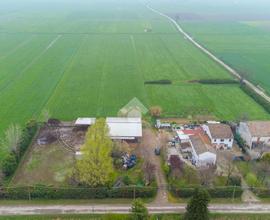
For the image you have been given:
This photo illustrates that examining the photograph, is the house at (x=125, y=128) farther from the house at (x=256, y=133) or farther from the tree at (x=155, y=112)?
the house at (x=256, y=133)

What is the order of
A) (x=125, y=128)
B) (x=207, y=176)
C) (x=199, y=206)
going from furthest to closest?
(x=125, y=128)
(x=207, y=176)
(x=199, y=206)

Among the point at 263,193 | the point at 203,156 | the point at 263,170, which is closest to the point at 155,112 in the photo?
the point at 203,156

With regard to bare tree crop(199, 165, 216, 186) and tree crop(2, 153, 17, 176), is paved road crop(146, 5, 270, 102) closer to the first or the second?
bare tree crop(199, 165, 216, 186)

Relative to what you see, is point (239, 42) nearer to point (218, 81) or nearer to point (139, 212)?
point (218, 81)

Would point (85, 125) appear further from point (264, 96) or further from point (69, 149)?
point (264, 96)

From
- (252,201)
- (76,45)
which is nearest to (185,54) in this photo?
(76,45)

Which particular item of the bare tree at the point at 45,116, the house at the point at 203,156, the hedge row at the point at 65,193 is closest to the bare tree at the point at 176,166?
the house at the point at 203,156

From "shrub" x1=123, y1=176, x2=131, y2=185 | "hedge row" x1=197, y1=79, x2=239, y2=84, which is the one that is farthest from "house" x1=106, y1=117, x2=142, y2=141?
"hedge row" x1=197, y1=79, x2=239, y2=84

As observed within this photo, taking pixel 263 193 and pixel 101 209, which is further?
pixel 263 193
